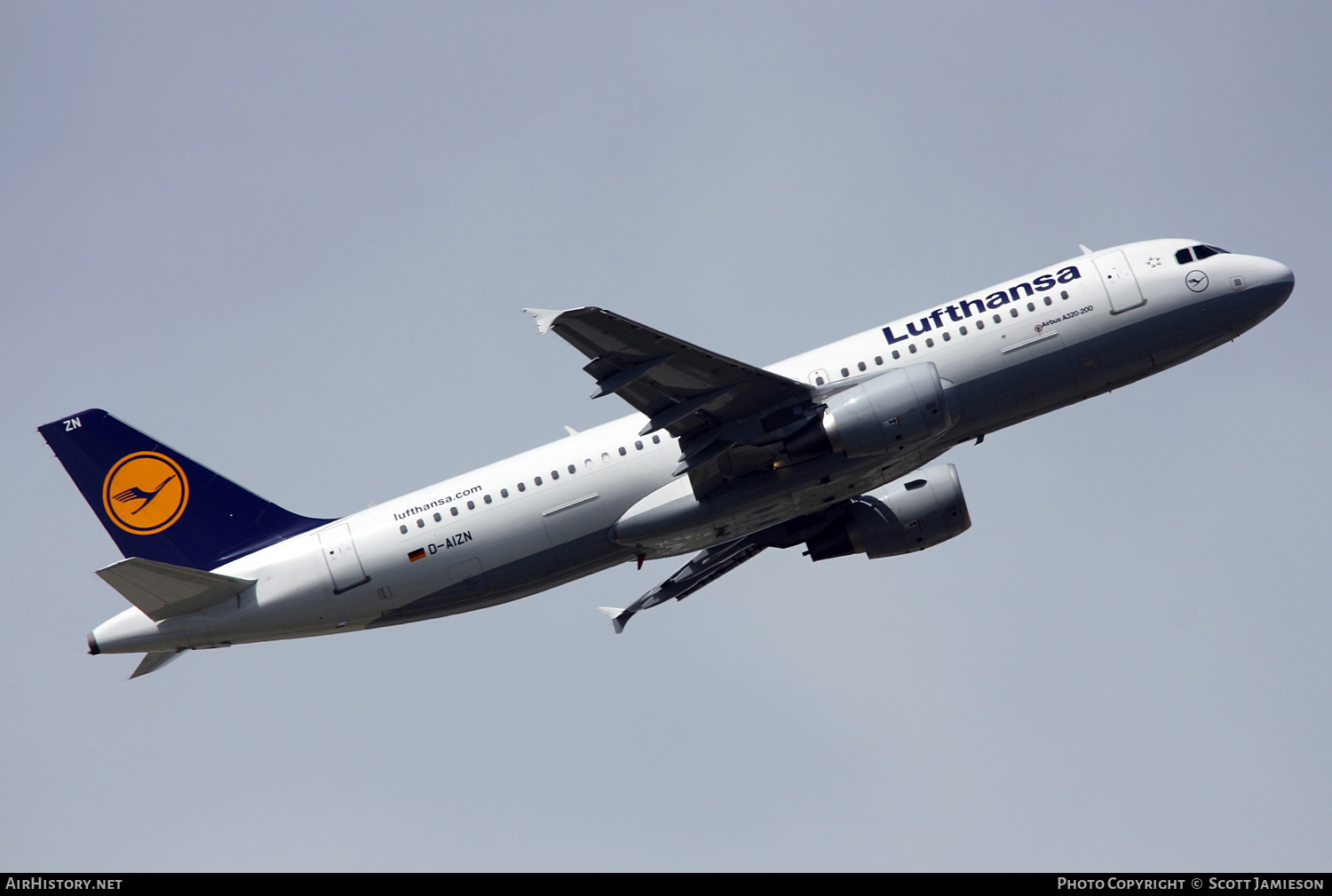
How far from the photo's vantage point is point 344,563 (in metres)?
35.6

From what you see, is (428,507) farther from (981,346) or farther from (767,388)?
(981,346)

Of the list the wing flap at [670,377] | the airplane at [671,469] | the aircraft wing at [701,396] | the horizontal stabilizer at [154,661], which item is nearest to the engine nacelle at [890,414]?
the airplane at [671,469]

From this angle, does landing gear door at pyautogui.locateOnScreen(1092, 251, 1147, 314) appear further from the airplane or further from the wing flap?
the wing flap

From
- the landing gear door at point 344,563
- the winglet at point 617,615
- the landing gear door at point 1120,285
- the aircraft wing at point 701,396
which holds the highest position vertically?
the landing gear door at point 1120,285

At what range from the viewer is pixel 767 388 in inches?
1315

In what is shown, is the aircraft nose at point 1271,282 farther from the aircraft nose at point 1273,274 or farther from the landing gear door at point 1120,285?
the landing gear door at point 1120,285

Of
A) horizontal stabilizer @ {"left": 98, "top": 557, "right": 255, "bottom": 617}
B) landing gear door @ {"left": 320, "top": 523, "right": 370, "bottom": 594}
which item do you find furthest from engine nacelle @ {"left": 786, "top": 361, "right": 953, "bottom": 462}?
horizontal stabilizer @ {"left": 98, "top": 557, "right": 255, "bottom": 617}

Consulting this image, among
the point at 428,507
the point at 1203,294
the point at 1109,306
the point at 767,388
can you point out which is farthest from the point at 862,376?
the point at 428,507

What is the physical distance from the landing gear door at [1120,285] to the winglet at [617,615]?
17.5 meters

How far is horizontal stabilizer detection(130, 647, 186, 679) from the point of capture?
1430 inches

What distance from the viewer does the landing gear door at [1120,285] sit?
35.2 meters

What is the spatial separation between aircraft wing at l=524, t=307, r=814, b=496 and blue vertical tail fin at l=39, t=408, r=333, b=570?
11.2m

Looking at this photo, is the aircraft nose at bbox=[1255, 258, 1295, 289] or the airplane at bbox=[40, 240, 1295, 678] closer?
the airplane at bbox=[40, 240, 1295, 678]
